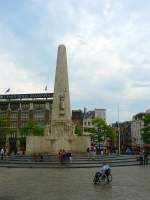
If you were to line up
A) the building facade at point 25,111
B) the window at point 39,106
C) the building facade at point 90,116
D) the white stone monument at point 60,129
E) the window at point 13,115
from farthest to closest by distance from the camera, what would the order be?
the building facade at point 90,116, the window at point 13,115, the window at point 39,106, the building facade at point 25,111, the white stone monument at point 60,129

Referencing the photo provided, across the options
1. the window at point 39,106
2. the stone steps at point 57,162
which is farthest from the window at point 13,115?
the stone steps at point 57,162

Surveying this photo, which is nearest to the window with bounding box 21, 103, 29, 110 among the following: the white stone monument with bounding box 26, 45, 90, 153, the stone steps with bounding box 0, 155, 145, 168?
the white stone monument with bounding box 26, 45, 90, 153

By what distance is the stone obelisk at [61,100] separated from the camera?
42.7 m

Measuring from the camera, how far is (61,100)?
43031mm

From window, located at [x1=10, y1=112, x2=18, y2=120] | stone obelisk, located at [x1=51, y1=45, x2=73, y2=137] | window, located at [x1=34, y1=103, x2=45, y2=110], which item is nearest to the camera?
stone obelisk, located at [x1=51, y1=45, x2=73, y2=137]

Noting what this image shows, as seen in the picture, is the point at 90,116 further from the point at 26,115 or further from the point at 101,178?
the point at 101,178

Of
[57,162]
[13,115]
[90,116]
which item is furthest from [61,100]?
[90,116]

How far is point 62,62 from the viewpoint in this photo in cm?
4356

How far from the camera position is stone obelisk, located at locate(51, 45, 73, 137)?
42688 mm

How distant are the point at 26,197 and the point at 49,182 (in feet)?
19.1

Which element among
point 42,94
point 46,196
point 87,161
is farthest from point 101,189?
point 42,94

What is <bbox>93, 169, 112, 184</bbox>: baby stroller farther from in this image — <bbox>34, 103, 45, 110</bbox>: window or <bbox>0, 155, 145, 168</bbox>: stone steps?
<bbox>34, 103, 45, 110</bbox>: window

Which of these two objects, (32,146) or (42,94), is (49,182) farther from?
(42,94)

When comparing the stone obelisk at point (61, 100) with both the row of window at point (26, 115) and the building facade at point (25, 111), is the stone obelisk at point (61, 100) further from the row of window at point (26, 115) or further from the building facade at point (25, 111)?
the row of window at point (26, 115)
